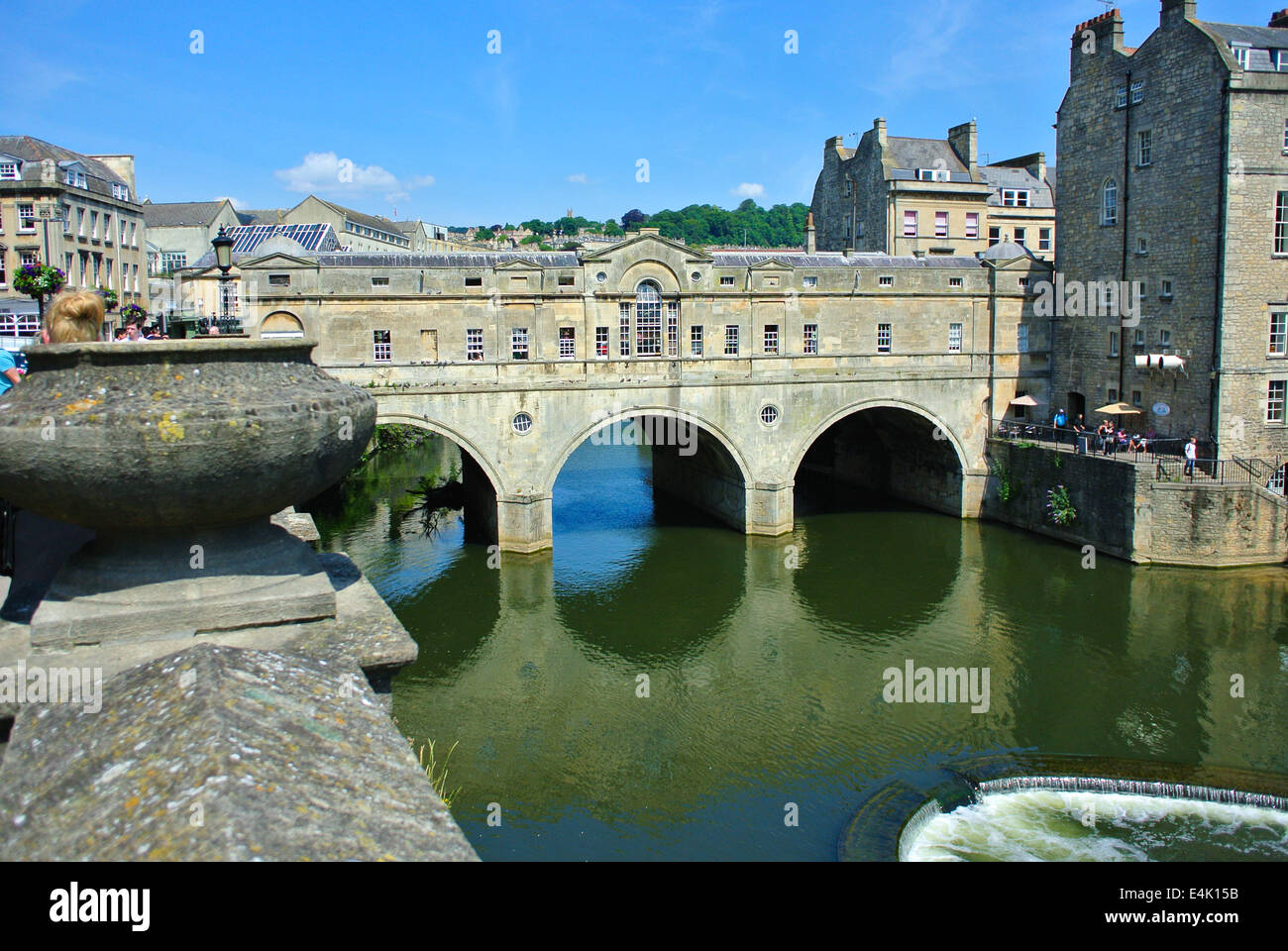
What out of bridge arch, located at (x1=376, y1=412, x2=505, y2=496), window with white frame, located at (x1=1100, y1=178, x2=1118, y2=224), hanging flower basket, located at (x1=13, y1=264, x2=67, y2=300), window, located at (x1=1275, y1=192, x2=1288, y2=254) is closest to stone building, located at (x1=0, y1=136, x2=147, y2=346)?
hanging flower basket, located at (x1=13, y1=264, x2=67, y2=300)

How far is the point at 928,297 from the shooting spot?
37875 millimetres

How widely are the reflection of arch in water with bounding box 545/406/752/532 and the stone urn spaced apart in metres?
27.3

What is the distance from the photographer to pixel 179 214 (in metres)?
63.1

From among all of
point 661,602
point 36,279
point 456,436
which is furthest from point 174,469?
point 456,436

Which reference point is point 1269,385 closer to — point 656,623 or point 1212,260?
point 1212,260

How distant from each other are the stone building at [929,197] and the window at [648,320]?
61.5ft

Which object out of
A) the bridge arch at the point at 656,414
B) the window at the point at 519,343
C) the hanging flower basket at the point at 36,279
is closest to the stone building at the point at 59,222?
the hanging flower basket at the point at 36,279

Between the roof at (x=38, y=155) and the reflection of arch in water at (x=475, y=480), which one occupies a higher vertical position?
the roof at (x=38, y=155)

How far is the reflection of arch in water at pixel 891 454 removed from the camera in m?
37.4

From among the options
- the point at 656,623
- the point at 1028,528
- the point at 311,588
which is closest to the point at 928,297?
the point at 1028,528

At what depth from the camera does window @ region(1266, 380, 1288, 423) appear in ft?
103

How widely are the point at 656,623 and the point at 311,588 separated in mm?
21630

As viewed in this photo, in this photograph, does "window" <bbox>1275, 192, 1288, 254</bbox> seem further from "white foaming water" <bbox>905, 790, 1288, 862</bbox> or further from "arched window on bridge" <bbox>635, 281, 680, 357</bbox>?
"white foaming water" <bbox>905, 790, 1288, 862</bbox>

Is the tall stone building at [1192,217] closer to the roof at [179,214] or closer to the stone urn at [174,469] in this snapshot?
the stone urn at [174,469]
